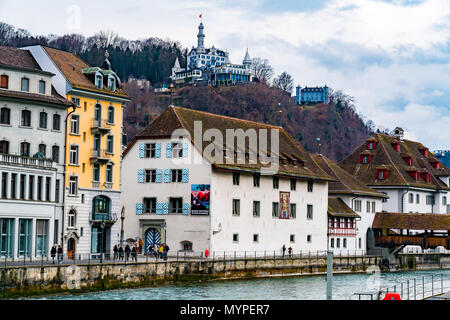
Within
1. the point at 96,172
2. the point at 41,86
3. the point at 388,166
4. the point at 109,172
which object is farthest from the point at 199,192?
the point at 388,166

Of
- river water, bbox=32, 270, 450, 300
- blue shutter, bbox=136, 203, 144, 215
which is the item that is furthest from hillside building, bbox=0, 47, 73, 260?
blue shutter, bbox=136, 203, 144, 215

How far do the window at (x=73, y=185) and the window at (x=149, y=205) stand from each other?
31.0 feet

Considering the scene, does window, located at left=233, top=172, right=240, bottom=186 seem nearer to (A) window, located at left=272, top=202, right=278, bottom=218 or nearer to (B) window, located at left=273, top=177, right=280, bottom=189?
(B) window, located at left=273, top=177, right=280, bottom=189

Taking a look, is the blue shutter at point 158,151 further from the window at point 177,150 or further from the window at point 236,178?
the window at point 236,178

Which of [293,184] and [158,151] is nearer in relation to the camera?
[158,151]

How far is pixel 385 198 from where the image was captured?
9100 cm

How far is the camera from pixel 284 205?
236ft

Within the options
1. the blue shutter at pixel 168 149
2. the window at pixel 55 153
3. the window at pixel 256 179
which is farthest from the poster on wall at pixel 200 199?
the window at pixel 55 153

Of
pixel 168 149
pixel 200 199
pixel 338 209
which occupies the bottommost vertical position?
pixel 338 209

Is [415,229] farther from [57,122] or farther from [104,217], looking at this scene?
[57,122]

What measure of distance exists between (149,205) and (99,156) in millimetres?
7988

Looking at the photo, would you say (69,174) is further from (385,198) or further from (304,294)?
(385,198)

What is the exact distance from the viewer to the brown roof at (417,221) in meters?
80.7
